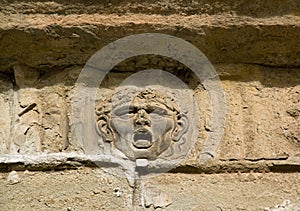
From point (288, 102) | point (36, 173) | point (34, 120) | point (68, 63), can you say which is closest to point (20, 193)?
point (36, 173)

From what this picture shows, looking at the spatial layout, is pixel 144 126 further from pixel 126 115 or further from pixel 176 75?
pixel 176 75

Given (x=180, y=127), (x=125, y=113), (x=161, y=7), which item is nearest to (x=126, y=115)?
(x=125, y=113)

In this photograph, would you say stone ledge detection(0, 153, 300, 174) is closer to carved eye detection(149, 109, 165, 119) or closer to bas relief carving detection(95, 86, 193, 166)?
bas relief carving detection(95, 86, 193, 166)

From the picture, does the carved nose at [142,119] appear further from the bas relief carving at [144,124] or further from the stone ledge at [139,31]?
the stone ledge at [139,31]

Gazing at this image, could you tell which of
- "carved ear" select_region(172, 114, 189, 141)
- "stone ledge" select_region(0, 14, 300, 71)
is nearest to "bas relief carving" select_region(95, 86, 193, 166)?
"carved ear" select_region(172, 114, 189, 141)

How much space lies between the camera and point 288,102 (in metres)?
2.49

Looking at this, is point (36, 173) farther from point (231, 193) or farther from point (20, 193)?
point (231, 193)

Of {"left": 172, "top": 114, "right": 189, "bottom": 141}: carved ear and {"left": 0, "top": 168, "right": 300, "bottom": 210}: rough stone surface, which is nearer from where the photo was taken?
{"left": 0, "top": 168, "right": 300, "bottom": 210}: rough stone surface

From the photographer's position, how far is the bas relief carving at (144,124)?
240 centimetres

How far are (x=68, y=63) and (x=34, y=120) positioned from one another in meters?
0.18

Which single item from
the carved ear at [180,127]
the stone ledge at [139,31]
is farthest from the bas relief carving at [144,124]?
the stone ledge at [139,31]

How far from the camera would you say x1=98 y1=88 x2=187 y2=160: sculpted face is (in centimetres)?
240

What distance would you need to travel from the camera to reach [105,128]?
2.46 meters

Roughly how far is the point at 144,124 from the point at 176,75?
203mm
